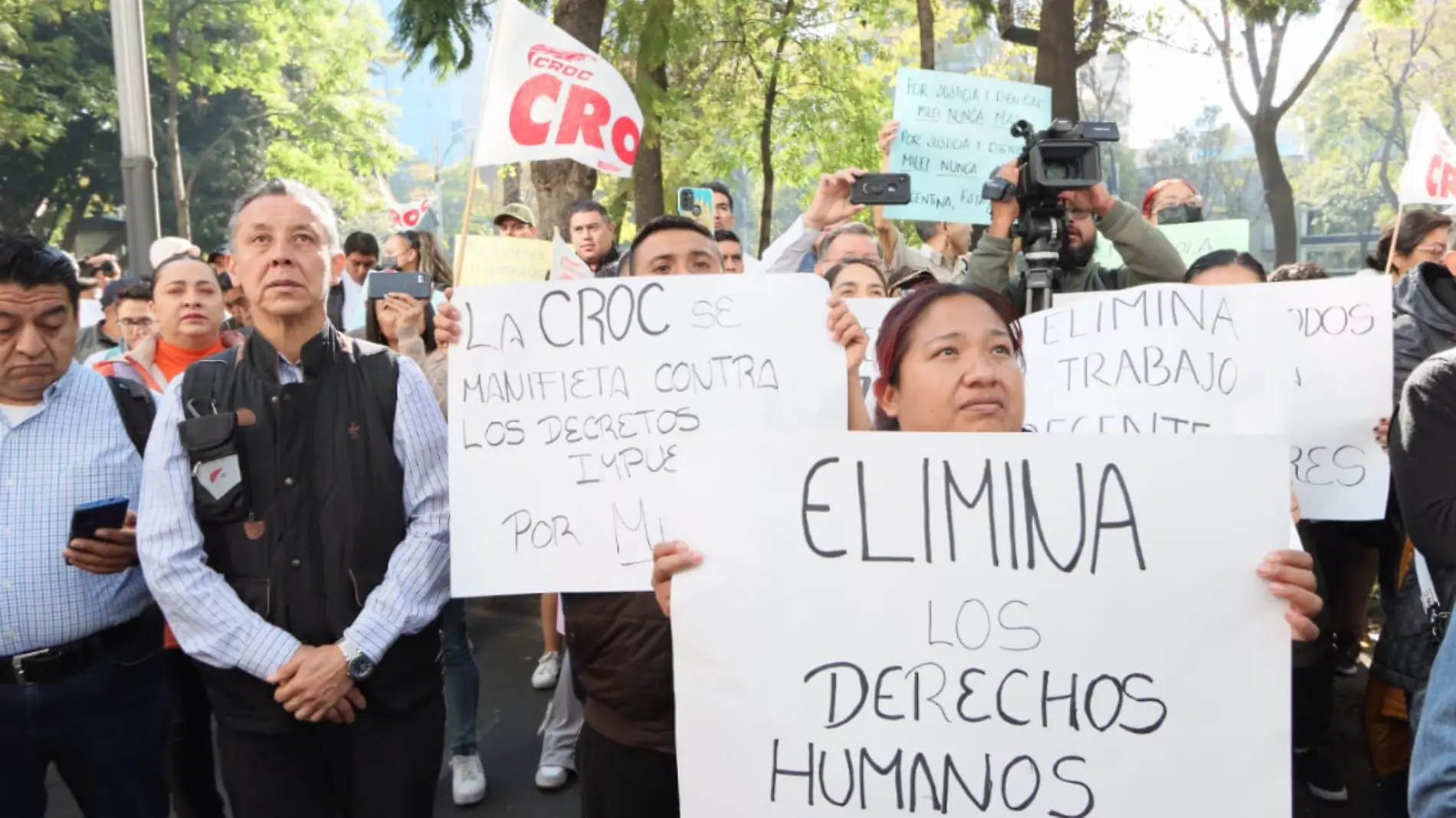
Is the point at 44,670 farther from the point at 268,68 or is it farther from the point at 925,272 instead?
the point at 268,68

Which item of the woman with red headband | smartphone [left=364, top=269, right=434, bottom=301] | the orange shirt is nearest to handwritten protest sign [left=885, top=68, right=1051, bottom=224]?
the woman with red headband

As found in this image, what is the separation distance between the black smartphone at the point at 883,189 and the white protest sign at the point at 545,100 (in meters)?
0.81

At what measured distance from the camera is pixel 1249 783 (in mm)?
1594

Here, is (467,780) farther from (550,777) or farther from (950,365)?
(950,365)

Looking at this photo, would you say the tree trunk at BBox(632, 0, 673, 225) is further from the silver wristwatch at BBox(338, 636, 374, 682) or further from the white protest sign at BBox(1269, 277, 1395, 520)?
the silver wristwatch at BBox(338, 636, 374, 682)

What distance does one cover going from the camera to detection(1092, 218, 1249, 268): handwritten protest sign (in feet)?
14.8

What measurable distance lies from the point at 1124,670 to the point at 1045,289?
1.70 metres

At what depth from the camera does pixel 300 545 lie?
7.60 ft

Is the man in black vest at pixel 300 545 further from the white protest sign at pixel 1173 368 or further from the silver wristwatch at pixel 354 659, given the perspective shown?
the white protest sign at pixel 1173 368

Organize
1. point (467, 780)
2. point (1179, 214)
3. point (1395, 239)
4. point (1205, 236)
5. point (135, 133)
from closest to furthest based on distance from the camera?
point (467, 780) < point (1395, 239) < point (1205, 236) < point (1179, 214) < point (135, 133)

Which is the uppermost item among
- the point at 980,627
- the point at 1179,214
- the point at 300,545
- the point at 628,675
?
the point at 1179,214

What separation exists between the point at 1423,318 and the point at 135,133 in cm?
852

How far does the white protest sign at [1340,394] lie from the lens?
294cm

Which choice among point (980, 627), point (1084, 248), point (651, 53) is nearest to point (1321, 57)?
point (651, 53)
